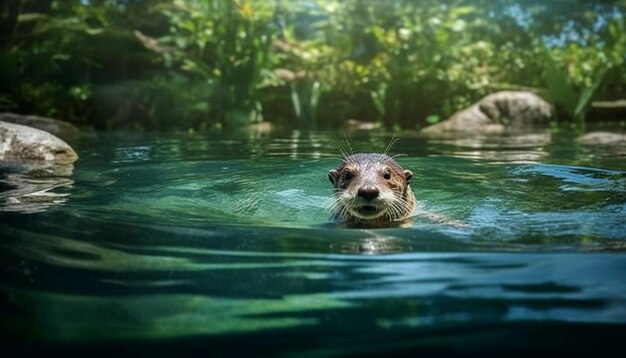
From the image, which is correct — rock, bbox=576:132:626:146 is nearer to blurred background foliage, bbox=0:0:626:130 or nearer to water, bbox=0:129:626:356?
water, bbox=0:129:626:356

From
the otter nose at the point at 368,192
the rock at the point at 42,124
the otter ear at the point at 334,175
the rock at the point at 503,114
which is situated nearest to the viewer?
the otter nose at the point at 368,192

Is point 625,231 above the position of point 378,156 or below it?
below

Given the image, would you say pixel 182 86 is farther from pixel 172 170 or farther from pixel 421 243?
pixel 421 243

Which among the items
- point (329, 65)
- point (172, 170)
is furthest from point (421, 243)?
point (329, 65)

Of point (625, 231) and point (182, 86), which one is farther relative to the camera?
point (182, 86)

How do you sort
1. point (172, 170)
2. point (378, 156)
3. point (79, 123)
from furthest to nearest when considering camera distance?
point (79, 123)
point (172, 170)
point (378, 156)

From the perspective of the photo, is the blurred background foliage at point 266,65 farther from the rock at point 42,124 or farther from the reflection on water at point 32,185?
the reflection on water at point 32,185

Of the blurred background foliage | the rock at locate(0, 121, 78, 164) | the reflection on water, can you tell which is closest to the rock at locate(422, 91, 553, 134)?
the blurred background foliage

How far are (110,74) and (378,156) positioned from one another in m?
12.5

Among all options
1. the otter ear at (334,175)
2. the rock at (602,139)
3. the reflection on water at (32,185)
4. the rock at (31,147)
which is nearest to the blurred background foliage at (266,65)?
the rock at (602,139)

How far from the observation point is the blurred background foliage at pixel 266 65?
14773mm

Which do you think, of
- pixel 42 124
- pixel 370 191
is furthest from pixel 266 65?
pixel 370 191

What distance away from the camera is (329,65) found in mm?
16359

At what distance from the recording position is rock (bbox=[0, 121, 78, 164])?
6.91 m
